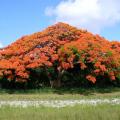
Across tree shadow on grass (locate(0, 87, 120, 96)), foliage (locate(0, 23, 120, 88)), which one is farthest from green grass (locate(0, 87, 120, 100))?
foliage (locate(0, 23, 120, 88))

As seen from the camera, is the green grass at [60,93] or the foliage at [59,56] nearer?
the green grass at [60,93]

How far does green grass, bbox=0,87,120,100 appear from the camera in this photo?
2905cm

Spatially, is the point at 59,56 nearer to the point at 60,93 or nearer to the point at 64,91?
the point at 64,91

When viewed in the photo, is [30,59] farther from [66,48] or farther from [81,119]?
[81,119]

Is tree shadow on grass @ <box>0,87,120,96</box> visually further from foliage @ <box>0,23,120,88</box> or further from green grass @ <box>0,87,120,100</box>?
foliage @ <box>0,23,120,88</box>

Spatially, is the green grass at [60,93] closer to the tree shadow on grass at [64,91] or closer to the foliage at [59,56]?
the tree shadow on grass at [64,91]

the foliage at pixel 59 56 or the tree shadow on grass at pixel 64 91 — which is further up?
the foliage at pixel 59 56

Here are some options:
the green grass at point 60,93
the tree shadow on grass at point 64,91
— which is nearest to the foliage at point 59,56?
the tree shadow on grass at point 64,91

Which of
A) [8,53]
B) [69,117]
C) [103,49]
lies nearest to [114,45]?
[103,49]

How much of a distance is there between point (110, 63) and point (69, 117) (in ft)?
59.9

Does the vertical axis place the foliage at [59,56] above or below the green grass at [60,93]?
above

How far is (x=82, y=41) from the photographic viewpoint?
31.9 m

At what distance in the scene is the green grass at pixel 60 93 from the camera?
29047 millimetres

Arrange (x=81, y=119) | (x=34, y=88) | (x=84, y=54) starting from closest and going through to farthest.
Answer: (x=81, y=119) → (x=84, y=54) → (x=34, y=88)
